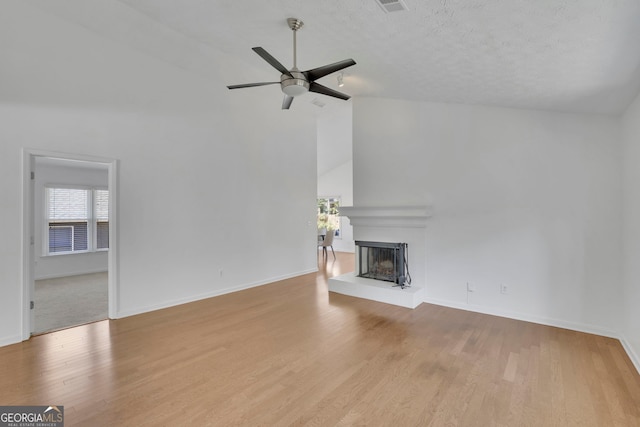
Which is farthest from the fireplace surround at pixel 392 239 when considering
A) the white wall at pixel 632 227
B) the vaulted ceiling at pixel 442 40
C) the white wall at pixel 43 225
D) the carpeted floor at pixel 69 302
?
the white wall at pixel 43 225

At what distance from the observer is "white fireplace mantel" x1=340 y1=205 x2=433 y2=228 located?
15.4 ft

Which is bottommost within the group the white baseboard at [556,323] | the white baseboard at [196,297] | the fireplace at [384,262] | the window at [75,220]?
the white baseboard at [556,323]

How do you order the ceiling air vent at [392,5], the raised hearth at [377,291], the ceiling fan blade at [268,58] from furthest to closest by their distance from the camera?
the raised hearth at [377,291]
the ceiling fan blade at [268,58]
the ceiling air vent at [392,5]

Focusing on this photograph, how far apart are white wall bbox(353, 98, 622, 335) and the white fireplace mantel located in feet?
0.63

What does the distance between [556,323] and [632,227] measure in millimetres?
1394

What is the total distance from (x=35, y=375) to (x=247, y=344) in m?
1.76

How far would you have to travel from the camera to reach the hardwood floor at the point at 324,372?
83.4 inches

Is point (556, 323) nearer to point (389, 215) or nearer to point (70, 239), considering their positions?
point (389, 215)

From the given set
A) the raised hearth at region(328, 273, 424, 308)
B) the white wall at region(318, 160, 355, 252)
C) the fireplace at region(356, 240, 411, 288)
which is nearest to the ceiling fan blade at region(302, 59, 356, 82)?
the fireplace at region(356, 240, 411, 288)

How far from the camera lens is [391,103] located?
5152 mm

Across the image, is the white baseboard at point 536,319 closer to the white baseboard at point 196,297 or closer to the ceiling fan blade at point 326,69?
the white baseboard at point 196,297

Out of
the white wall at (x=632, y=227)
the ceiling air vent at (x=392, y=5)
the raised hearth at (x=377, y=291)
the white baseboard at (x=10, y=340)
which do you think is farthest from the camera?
the raised hearth at (x=377, y=291)

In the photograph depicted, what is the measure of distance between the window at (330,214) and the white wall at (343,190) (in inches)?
7.8

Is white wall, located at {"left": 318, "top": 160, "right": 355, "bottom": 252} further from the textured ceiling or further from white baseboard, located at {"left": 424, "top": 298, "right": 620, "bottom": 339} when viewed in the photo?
the textured ceiling
